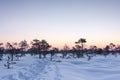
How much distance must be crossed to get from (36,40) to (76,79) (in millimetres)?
54436

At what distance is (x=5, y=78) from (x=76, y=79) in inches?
181

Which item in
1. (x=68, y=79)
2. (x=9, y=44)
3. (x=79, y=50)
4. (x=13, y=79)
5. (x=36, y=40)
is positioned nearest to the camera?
(x=13, y=79)

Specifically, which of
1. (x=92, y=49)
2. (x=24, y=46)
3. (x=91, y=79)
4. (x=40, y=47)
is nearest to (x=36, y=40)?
(x=40, y=47)

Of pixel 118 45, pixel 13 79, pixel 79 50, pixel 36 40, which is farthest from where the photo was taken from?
pixel 118 45

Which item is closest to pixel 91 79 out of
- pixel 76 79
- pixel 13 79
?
pixel 76 79

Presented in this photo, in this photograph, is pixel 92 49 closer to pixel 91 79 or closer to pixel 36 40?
pixel 36 40

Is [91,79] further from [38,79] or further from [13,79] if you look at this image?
[13,79]

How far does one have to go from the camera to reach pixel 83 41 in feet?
211

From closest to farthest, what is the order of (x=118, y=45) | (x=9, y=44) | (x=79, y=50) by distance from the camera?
1. (x=9, y=44)
2. (x=79, y=50)
3. (x=118, y=45)

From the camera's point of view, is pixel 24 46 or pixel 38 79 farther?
pixel 24 46

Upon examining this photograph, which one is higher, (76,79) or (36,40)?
(36,40)

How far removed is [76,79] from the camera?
46.1 ft

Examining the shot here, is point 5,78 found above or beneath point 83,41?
beneath

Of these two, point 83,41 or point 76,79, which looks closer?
point 76,79
